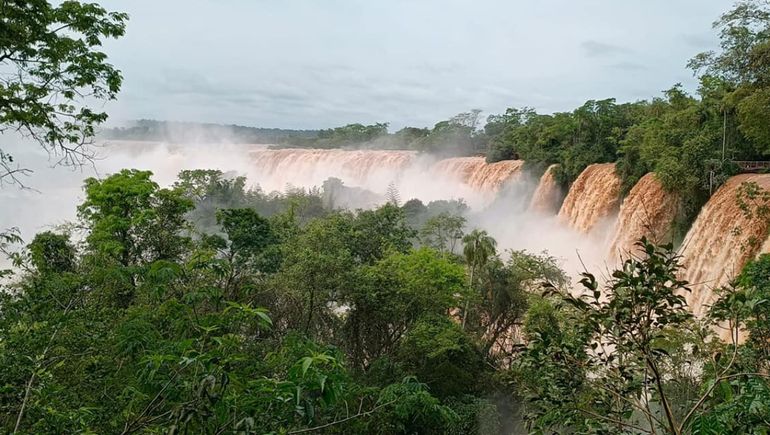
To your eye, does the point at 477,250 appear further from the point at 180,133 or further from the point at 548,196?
the point at 180,133

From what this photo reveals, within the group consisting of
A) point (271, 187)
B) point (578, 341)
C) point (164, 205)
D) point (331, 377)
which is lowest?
point (271, 187)

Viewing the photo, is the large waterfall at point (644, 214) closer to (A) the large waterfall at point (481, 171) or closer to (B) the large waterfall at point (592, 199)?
(B) the large waterfall at point (592, 199)

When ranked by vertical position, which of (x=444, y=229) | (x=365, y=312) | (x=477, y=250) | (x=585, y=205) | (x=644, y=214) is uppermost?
(x=644, y=214)

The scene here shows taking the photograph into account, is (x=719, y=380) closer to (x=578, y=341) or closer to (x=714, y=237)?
(x=578, y=341)

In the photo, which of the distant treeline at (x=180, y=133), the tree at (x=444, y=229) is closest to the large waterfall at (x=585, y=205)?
the tree at (x=444, y=229)

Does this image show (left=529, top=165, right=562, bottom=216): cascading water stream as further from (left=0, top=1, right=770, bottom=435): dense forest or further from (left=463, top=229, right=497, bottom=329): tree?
(left=463, top=229, right=497, bottom=329): tree

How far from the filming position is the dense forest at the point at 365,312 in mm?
2771

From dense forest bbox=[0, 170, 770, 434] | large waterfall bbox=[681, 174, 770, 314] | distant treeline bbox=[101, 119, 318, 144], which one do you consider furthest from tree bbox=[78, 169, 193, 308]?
distant treeline bbox=[101, 119, 318, 144]

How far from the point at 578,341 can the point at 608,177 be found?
21.1 meters

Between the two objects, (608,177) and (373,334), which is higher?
(608,177)

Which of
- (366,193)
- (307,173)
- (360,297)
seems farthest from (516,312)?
(307,173)

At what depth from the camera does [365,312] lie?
14.7 metres

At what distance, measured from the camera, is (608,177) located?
2277cm

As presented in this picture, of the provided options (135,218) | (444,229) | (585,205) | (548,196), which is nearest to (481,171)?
(548,196)
